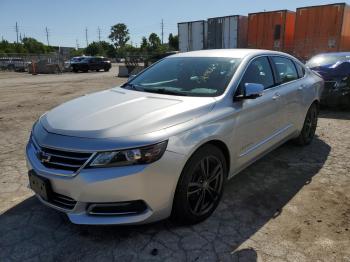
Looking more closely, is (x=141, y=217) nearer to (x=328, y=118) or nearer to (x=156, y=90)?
(x=156, y=90)

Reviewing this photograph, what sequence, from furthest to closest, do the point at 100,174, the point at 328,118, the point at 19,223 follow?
1. the point at 328,118
2. the point at 19,223
3. the point at 100,174

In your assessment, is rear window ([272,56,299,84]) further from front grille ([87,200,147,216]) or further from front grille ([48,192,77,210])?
front grille ([48,192,77,210])

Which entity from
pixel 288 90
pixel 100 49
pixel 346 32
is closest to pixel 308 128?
pixel 288 90

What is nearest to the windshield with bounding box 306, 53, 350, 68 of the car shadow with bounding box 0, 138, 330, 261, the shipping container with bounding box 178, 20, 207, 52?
the car shadow with bounding box 0, 138, 330, 261

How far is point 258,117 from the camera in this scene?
3.96 m

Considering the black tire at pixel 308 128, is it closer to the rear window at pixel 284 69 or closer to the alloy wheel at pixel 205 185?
the rear window at pixel 284 69

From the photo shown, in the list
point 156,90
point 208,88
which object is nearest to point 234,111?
point 208,88

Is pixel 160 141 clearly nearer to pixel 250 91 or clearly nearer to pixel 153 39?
pixel 250 91

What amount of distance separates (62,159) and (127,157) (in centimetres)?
55

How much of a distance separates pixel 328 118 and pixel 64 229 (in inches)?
257

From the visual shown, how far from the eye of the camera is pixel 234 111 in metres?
3.54

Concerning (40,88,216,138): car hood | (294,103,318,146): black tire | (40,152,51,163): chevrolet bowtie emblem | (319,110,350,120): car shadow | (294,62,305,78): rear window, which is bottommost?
(319,110,350,120): car shadow

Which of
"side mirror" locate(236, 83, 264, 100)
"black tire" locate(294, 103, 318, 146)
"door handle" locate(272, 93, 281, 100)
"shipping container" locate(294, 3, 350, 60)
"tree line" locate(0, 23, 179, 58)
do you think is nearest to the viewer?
"side mirror" locate(236, 83, 264, 100)

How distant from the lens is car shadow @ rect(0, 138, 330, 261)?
9.39ft
